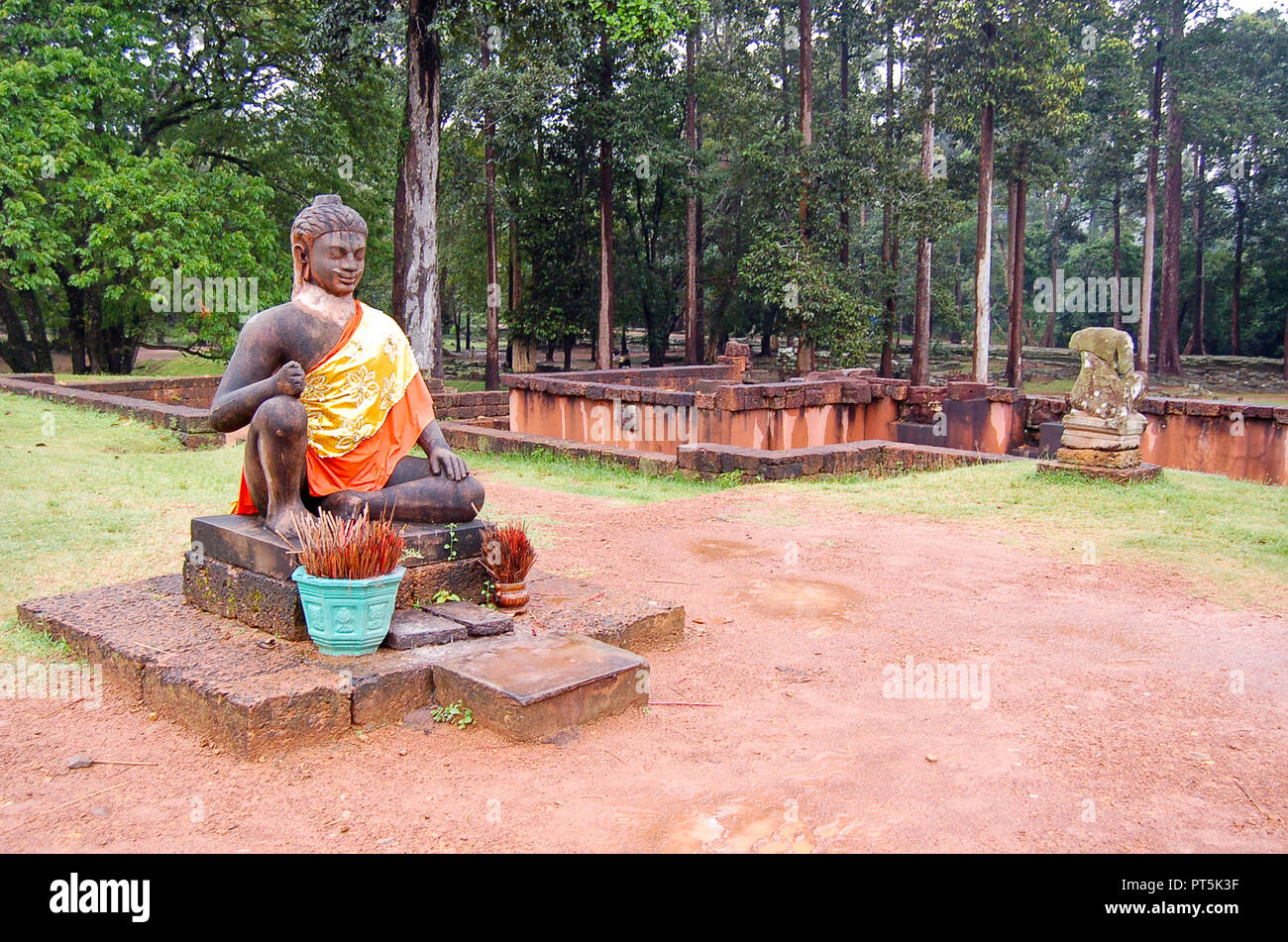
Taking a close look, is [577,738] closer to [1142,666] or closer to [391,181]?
[1142,666]

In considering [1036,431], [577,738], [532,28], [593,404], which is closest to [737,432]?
[593,404]

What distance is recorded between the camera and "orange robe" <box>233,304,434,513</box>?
4555 mm

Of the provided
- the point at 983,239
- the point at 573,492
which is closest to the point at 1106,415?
the point at 573,492

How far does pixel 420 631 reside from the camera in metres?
4.23

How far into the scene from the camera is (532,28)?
1373 centimetres

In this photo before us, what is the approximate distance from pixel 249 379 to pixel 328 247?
699mm

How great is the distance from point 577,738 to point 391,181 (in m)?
20.3

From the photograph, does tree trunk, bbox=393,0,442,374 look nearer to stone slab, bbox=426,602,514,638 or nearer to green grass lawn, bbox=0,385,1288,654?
green grass lawn, bbox=0,385,1288,654

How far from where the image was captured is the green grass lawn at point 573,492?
6.09 metres

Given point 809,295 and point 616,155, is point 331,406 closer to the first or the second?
point 809,295

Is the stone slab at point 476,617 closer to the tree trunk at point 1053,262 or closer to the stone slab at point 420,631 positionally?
the stone slab at point 420,631

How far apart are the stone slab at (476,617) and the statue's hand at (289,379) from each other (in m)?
1.13

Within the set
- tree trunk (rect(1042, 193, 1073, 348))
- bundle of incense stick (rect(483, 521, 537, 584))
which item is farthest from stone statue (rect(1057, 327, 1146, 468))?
tree trunk (rect(1042, 193, 1073, 348))

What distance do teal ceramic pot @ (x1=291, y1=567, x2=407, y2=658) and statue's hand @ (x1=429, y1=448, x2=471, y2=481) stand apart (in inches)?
30.9
